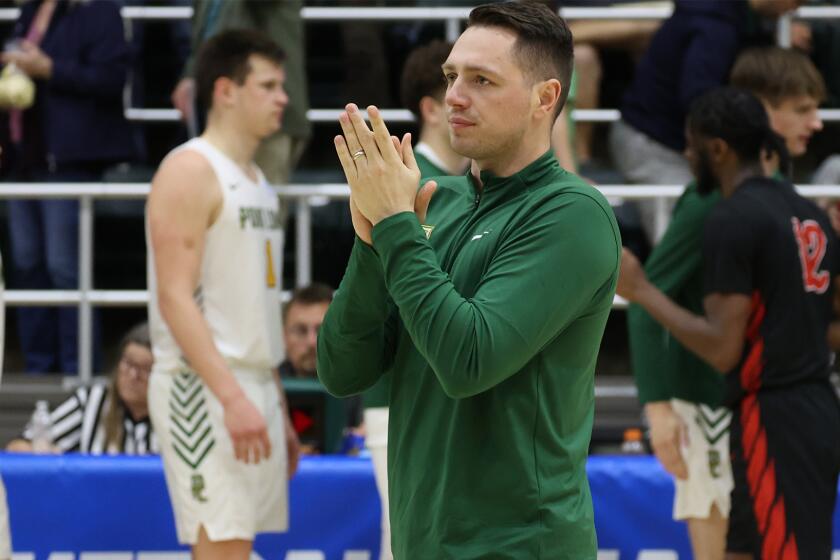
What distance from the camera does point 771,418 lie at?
4.39 m

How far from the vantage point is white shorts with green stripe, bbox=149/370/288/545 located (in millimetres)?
4672

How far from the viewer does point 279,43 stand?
704 centimetres

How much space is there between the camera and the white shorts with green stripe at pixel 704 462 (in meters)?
5.04

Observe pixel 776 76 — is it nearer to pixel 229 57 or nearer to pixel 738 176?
pixel 738 176

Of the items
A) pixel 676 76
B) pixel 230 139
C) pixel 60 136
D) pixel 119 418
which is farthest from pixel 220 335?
pixel 676 76

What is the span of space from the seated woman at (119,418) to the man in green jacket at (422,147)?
1359 millimetres

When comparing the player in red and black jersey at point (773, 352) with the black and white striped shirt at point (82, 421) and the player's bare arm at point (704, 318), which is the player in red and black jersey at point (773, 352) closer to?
the player's bare arm at point (704, 318)

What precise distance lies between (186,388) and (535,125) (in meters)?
2.32

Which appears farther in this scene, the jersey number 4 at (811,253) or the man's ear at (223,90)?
the man's ear at (223,90)

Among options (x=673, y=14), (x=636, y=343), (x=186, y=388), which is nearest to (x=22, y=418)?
(x=186, y=388)

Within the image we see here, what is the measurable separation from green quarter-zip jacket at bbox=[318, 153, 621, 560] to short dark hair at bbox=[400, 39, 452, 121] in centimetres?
240

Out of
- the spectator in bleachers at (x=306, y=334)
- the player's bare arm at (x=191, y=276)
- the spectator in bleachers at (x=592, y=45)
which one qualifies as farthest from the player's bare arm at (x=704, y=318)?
the spectator in bleachers at (x=592, y=45)

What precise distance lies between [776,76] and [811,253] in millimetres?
1045

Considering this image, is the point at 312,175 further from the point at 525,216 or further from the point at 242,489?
the point at 525,216
